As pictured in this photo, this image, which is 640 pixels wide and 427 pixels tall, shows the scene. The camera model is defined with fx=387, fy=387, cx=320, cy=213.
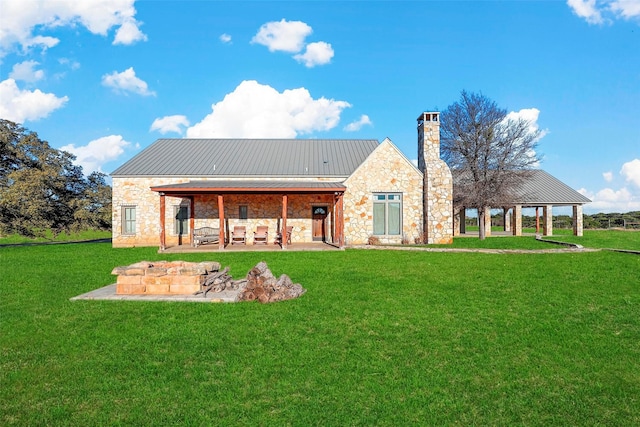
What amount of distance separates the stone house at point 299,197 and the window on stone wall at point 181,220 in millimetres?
51

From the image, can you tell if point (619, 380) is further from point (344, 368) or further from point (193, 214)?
point (193, 214)

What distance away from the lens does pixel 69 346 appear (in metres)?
4.90

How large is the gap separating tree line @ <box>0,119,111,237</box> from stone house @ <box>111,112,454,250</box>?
5.77 metres

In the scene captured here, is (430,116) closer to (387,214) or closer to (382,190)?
(382,190)

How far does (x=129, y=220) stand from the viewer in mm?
21047

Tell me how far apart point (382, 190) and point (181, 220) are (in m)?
11.0

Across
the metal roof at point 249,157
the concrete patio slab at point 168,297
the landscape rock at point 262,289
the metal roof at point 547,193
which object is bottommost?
the concrete patio slab at point 168,297

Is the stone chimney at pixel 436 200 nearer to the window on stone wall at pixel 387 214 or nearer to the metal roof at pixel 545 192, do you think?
the window on stone wall at pixel 387 214

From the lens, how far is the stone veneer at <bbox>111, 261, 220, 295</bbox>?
765 cm

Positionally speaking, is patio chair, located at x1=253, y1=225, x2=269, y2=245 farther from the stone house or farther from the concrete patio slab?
the concrete patio slab

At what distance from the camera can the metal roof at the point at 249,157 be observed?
2159 cm

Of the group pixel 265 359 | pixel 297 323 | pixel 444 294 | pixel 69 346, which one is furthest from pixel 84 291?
pixel 444 294

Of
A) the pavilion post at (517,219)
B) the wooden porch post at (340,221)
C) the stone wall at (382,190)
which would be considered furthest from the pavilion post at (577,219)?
the wooden porch post at (340,221)

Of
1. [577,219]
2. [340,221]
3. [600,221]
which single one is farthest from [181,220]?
[600,221]
